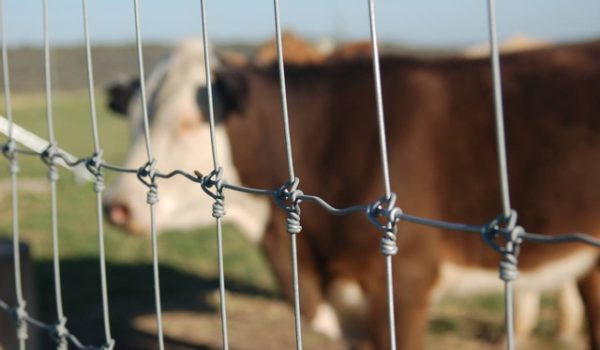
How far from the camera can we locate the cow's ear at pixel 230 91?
267cm

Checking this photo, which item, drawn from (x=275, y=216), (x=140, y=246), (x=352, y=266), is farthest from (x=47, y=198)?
(x=352, y=266)

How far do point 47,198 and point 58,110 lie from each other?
12482 millimetres

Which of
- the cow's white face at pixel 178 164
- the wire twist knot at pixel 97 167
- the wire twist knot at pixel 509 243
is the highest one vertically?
the cow's white face at pixel 178 164

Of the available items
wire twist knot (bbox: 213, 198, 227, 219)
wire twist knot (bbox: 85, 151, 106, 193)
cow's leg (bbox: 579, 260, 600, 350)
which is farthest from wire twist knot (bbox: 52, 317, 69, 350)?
cow's leg (bbox: 579, 260, 600, 350)

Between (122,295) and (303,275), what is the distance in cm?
211

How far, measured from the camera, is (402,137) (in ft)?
8.20

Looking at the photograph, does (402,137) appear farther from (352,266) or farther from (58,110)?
(58,110)

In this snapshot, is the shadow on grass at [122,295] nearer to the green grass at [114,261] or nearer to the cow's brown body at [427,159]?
the green grass at [114,261]

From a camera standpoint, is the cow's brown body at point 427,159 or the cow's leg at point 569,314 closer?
the cow's brown body at point 427,159

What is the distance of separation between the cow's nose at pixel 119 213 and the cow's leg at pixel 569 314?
2.13 metres

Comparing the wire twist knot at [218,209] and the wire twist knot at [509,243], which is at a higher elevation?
the wire twist knot at [218,209]

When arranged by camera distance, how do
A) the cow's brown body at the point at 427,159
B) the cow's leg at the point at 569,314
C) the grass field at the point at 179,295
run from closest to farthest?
the cow's brown body at the point at 427,159, the cow's leg at the point at 569,314, the grass field at the point at 179,295

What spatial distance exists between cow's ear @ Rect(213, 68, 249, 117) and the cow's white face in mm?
94

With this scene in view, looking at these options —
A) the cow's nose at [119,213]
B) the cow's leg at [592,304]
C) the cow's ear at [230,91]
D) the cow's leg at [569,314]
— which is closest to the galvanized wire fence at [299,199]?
the cow's nose at [119,213]
